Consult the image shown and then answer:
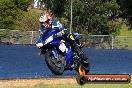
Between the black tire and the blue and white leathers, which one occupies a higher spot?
the blue and white leathers

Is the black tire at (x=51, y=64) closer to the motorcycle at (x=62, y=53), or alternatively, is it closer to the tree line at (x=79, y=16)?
the motorcycle at (x=62, y=53)

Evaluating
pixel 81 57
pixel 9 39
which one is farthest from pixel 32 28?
pixel 81 57

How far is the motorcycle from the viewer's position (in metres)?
5.03

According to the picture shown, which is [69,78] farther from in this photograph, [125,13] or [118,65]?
[125,13]

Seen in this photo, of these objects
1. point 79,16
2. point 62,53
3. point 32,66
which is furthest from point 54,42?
point 79,16

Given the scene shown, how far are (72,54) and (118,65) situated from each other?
59.4 ft

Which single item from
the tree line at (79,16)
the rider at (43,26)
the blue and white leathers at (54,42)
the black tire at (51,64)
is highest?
the rider at (43,26)

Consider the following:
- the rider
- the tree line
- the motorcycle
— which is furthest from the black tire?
the tree line

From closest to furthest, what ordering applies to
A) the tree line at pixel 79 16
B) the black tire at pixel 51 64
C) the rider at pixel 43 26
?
the rider at pixel 43 26
the black tire at pixel 51 64
the tree line at pixel 79 16

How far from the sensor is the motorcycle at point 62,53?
5.03 metres

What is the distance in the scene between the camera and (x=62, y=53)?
525 cm

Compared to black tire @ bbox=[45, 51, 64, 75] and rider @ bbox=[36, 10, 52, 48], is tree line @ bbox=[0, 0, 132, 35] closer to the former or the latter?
black tire @ bbox=[45, 51, 64, 75]

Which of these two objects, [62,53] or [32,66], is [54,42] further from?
[32,66]

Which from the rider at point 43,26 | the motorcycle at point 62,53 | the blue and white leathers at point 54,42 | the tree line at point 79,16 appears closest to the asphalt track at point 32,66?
the motorcycle at point 62,53
